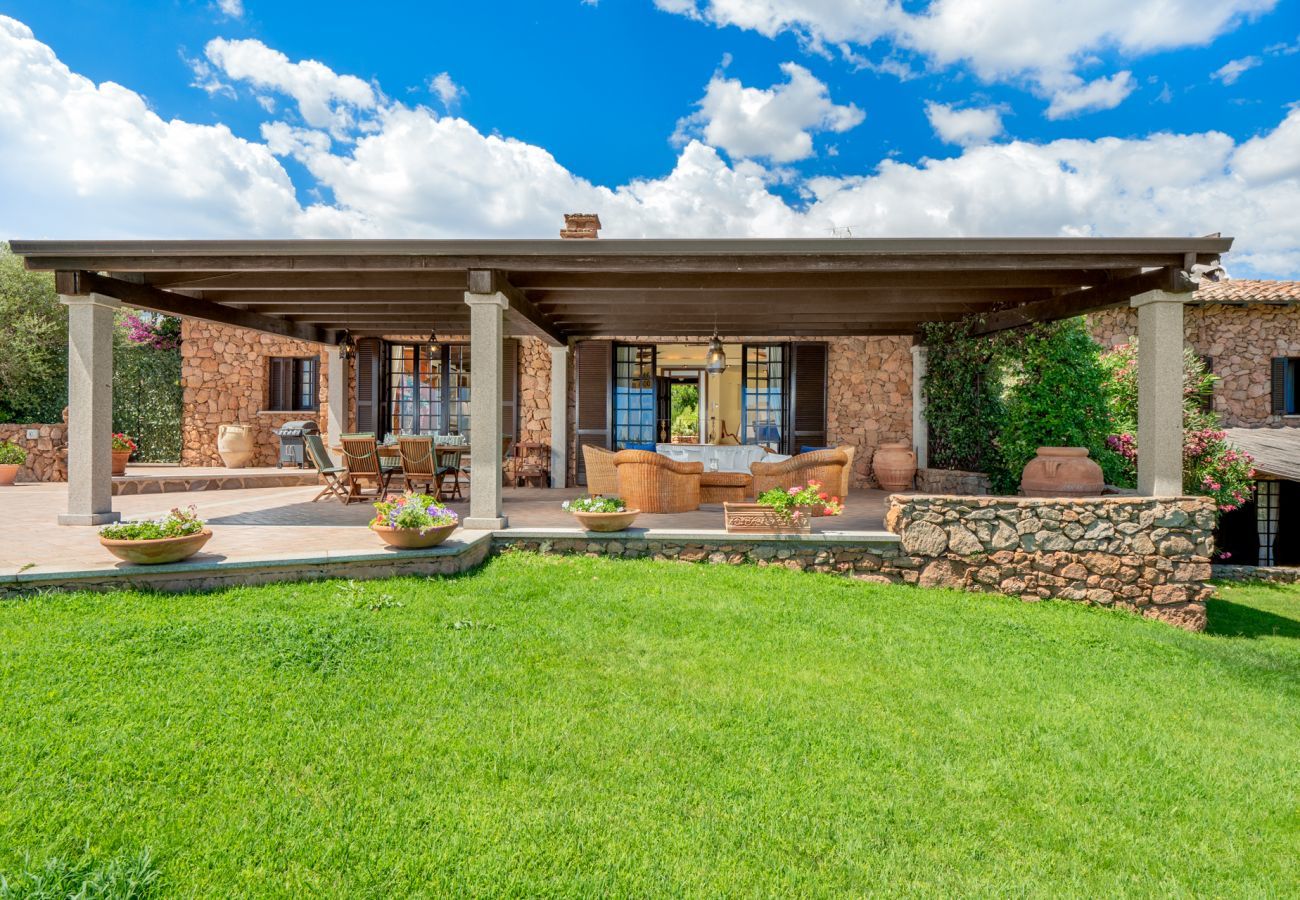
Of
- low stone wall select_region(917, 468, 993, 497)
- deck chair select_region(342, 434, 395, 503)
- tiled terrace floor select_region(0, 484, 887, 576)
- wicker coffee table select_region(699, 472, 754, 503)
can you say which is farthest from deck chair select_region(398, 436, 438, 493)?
low stone wall select_region(917, 468, 993, 497)

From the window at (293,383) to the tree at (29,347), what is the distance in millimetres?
5116

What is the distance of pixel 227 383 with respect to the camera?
11562 millimetres

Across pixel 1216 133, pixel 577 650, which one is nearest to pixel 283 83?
pixel 577 650

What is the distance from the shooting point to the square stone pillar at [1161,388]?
526 centimetres

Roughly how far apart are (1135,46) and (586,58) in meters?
9.92

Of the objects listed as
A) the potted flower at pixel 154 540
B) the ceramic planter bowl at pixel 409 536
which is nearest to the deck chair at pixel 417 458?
the ceramic planter bowl at pixel 409 536

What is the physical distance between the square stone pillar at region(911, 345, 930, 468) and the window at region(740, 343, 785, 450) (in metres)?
2.10

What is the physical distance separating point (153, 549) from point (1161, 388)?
25.8 feet

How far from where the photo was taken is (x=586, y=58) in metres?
12.0

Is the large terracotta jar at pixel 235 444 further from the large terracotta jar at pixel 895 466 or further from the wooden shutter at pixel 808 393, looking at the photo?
the large terracotta jar at pixel 895 466

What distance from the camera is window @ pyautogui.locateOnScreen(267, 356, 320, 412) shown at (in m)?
11.8

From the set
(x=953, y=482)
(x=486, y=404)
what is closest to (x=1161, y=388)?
(x=953, y=482)

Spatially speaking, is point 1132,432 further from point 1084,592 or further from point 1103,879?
point 1103,879

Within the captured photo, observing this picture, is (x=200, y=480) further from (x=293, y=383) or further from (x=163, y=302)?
(x=163, y=302)
